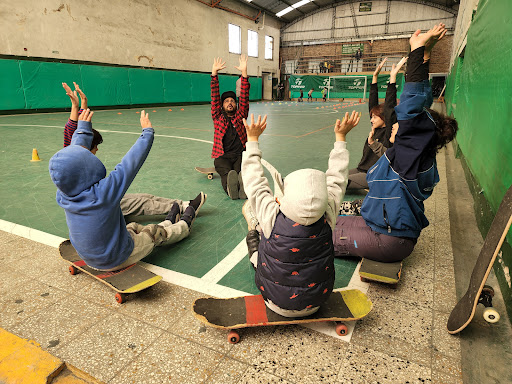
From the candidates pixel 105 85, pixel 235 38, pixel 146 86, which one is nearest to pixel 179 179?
pixel 105 85

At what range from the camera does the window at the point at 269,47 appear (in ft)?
95.2

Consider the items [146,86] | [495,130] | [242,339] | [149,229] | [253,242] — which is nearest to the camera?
[242,339]

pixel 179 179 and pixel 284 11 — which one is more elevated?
pixel 284 11

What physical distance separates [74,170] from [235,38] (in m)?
26.1

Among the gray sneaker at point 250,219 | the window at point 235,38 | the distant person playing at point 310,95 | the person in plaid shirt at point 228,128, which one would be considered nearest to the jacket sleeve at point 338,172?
the gray sneaker at point 250,219

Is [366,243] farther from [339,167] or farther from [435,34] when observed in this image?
[435,34]

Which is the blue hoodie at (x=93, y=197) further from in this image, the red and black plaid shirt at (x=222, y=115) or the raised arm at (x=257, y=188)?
the red and black plaid shirt at (x=222, y=115)

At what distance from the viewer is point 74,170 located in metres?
1.80

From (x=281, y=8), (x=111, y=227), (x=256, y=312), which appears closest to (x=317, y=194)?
(x=256, y=312)

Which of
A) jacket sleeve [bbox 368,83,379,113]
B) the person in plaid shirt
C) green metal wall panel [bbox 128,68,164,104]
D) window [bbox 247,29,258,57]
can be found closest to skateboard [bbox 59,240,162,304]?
the person in plaid shirt

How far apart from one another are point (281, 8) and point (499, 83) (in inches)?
1164

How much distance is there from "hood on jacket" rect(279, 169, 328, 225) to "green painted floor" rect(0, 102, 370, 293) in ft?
3.11

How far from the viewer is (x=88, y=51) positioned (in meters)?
15.2

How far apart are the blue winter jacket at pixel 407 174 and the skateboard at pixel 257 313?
624 mm
